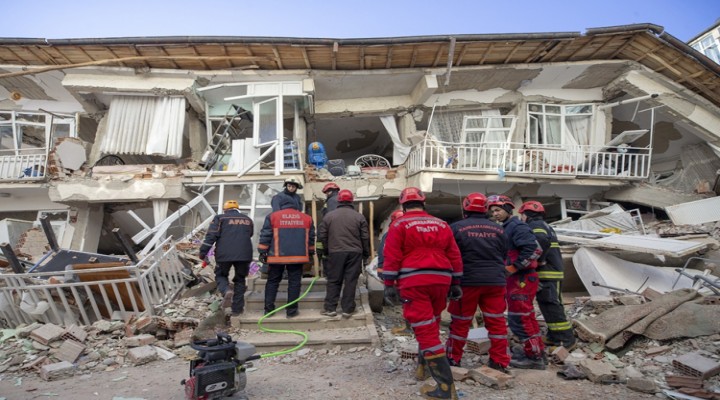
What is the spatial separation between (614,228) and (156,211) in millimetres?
10984

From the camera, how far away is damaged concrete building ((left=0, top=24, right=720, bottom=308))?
890 centimetres

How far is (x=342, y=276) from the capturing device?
498 cm

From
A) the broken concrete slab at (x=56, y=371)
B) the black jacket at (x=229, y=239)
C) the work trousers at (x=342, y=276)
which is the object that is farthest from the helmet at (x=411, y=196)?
the broken concrete slab at (x=56, y=371)

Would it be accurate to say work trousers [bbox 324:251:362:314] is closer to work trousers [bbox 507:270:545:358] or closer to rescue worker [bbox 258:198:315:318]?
rescue worker [bbox 258:198:315:318]

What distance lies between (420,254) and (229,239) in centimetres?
309

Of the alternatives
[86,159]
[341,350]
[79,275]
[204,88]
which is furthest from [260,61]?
[341,350]

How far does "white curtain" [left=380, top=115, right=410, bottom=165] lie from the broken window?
3662 millimetres

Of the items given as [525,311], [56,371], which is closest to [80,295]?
[56,371]

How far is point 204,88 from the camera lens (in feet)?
31.2

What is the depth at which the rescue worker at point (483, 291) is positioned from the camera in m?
3.62

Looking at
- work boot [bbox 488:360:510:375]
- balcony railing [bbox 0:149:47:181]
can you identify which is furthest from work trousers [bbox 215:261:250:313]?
balcony railing [bbox 0:149:47:181]

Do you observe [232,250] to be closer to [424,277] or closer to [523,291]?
[424,277]

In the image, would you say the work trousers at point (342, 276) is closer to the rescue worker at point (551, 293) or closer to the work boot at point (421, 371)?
the work boot at point (421, 371)

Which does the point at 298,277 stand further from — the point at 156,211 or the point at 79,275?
the point at 156,211
